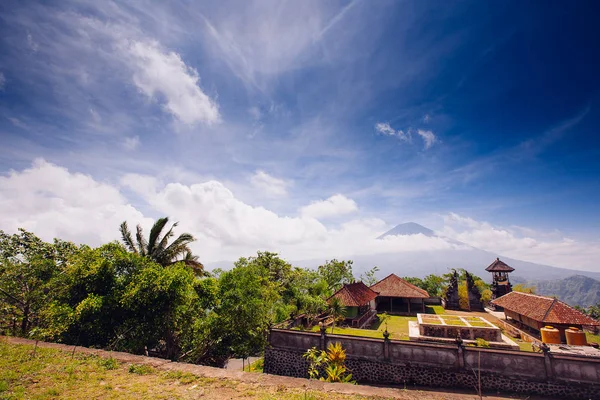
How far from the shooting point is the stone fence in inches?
465

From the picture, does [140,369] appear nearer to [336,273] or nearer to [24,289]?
[24,289]

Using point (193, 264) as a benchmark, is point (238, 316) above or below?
below

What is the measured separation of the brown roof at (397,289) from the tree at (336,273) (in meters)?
4.98

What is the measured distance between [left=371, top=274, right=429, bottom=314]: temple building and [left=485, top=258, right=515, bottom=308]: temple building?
9.62m

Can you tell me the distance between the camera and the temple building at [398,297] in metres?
30.3

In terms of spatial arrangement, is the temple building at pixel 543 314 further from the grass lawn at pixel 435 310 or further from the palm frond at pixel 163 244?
the palm frond at pixel 163 244

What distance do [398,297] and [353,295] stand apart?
9.14 m

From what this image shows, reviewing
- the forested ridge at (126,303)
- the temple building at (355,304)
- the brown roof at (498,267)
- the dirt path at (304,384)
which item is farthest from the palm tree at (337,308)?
the brown roof at (498,267)

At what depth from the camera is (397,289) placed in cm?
3114

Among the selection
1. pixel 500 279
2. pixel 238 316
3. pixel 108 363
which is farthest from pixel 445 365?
pixel 500 279

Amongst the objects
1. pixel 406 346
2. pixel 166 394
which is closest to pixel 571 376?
pixel 406 346

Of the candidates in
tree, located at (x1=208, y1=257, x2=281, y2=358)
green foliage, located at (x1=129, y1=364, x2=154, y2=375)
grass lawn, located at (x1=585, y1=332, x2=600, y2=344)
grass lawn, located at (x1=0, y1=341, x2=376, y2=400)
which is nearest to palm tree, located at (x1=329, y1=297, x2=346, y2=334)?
tree, located at (x1=208, y1=257, x2=281, y2=358)

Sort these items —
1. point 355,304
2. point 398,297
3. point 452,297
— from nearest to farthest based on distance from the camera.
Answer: point 355,304 < point 398,297 < point 452,297

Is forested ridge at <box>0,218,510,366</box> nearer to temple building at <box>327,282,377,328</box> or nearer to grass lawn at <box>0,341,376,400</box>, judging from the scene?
grass lawn at <box>0,341,376,400</box>
